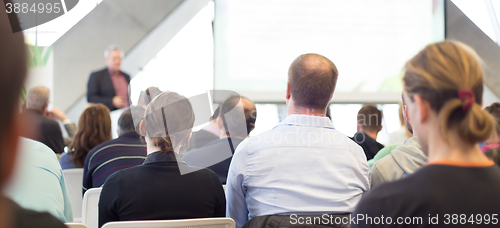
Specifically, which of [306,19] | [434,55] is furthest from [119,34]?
[434,55]

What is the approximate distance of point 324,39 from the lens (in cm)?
537

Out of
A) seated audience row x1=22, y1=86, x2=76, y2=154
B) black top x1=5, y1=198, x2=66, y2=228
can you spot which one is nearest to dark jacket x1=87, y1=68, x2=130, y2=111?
seated audience row x1=22, y1=86, x2=76, y2=154

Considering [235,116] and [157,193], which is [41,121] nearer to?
[235,116]

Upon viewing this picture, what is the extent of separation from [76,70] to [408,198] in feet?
17.9

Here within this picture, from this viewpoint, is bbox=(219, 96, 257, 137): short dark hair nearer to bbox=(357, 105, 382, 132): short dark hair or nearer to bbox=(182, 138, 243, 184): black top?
bbox=(182, 138, 243, 184): black top

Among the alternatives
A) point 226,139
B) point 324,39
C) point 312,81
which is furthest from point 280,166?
point 324,39

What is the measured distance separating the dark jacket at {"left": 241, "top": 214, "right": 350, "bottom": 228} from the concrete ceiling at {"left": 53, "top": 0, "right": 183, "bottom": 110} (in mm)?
4776

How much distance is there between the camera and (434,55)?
2.43 feet

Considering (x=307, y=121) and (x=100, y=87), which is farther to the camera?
(x=100, y=87)

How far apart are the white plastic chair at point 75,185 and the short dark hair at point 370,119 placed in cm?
207

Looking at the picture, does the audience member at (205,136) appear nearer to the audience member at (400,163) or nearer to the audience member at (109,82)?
the audience member at (400,163)

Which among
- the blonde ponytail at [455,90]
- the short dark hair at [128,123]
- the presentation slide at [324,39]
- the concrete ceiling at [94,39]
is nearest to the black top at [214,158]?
the short dark hair at [128,123]

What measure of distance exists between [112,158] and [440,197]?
73.2 inches

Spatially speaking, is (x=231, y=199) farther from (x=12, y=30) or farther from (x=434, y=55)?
(x=12, y=30)
